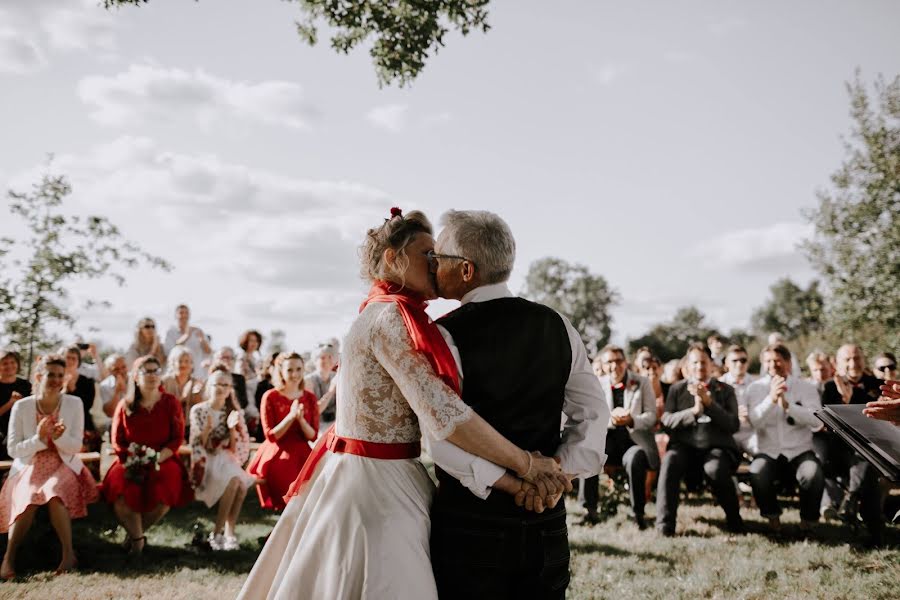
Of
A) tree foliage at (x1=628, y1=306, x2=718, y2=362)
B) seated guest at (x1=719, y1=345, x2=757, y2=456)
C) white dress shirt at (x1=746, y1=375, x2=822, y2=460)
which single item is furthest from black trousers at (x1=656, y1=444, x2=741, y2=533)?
tree foliage at (x1=628, y1=306, x2=718, y2=362)

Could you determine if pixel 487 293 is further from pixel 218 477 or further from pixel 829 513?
pixel 829 513

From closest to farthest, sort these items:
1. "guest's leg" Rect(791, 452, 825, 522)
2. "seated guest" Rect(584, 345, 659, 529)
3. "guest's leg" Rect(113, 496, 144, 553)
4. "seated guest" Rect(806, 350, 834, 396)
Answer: "guest's leg" Rect(113, 496, 144, 553) < "guest's leg" Rect(791, 452, 825, 522) < "seated guest" Rect(584, 345, 659, 529) < "seated guest" Rect(806, 350, 834, 396)

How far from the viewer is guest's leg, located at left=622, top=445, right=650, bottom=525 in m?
6.87

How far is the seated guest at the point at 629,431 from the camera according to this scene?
695 centimetres

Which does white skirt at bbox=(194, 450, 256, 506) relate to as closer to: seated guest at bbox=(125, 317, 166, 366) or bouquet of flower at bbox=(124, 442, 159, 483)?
bouquet of flower at bbox=(124, 442, 159, 483)

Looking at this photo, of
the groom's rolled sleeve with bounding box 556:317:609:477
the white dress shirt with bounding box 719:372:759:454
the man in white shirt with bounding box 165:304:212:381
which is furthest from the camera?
the man in white shirt with bounding box 165:304:212:381

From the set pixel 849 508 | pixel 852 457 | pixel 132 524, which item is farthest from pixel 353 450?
pixel 849 508

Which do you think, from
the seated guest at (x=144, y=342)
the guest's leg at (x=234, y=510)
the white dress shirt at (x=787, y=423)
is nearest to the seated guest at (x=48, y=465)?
the guest's leg at (x=234, y=510)

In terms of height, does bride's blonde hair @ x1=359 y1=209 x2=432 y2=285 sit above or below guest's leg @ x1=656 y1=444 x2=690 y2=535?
above

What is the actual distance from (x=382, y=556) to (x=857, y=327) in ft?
62.3

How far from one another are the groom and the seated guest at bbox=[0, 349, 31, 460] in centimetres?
615

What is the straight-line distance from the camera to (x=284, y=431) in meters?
6.31

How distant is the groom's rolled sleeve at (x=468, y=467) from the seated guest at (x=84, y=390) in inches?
261

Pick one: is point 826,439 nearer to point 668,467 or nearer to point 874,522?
point 874,522
